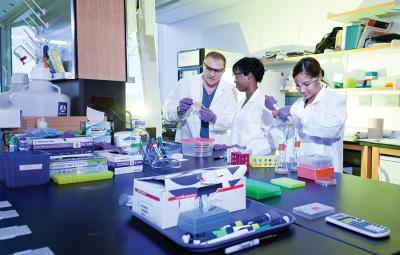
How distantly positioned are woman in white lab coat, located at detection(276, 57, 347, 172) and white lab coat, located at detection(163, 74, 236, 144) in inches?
19.7

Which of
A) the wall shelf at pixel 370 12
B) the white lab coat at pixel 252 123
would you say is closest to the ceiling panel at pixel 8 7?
the white lab coat at pixel 252 123

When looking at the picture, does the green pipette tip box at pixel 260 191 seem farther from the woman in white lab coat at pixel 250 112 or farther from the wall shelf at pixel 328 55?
the wall shelf at pixel 328 55

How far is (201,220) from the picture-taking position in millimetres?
739

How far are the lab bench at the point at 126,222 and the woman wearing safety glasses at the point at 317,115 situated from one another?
2.56ft

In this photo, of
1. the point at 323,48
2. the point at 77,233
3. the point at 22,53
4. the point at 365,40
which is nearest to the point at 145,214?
the point at 77,233

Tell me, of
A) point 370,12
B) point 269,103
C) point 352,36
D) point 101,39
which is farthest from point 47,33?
point 370,12

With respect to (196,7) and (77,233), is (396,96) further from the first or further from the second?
(77,233)

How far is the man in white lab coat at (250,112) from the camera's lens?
2455 mm

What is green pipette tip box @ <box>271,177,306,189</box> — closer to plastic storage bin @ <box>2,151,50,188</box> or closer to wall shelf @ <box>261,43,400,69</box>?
plastic storage bin @ <box>2,151,50,188</box>

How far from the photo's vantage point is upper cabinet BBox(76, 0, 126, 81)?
2.04 m

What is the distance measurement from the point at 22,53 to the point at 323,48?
3115 mm

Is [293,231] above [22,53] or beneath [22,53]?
beneath

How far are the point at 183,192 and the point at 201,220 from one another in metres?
0.10

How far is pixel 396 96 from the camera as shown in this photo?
3469 millimetres
